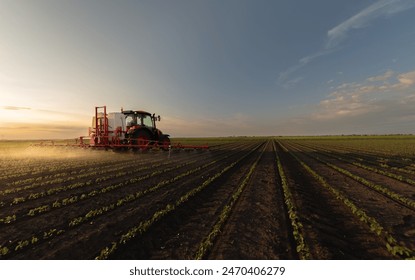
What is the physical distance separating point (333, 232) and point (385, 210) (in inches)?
95.1

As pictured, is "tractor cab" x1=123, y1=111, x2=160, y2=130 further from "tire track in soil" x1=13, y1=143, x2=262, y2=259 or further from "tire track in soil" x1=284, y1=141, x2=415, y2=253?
"tire track in soil" x1=284, y1=141, x2=415, y2=253

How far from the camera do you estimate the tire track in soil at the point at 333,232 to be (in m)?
3.86

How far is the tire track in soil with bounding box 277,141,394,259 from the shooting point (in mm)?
3855

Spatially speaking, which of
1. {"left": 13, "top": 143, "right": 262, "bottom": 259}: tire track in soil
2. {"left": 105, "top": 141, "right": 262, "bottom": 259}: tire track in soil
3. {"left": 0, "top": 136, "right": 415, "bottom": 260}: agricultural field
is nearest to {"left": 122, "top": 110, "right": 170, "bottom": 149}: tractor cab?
{"left": 0, "top": 136, "right": 415, "bottom": 260}: agricultural field

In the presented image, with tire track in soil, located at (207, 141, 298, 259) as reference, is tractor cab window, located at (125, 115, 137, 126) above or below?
above

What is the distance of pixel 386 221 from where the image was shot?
5262mm

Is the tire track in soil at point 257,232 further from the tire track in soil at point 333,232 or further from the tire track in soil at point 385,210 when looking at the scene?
the tire track in soil at point 385,210

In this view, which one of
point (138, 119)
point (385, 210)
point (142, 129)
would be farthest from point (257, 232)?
point (138, 119)

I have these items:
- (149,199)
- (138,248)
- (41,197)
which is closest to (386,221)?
(138,248)

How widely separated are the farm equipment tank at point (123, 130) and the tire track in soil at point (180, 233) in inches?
456

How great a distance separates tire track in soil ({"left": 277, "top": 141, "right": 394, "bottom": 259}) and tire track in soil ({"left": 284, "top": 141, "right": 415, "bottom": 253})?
1.57ft
